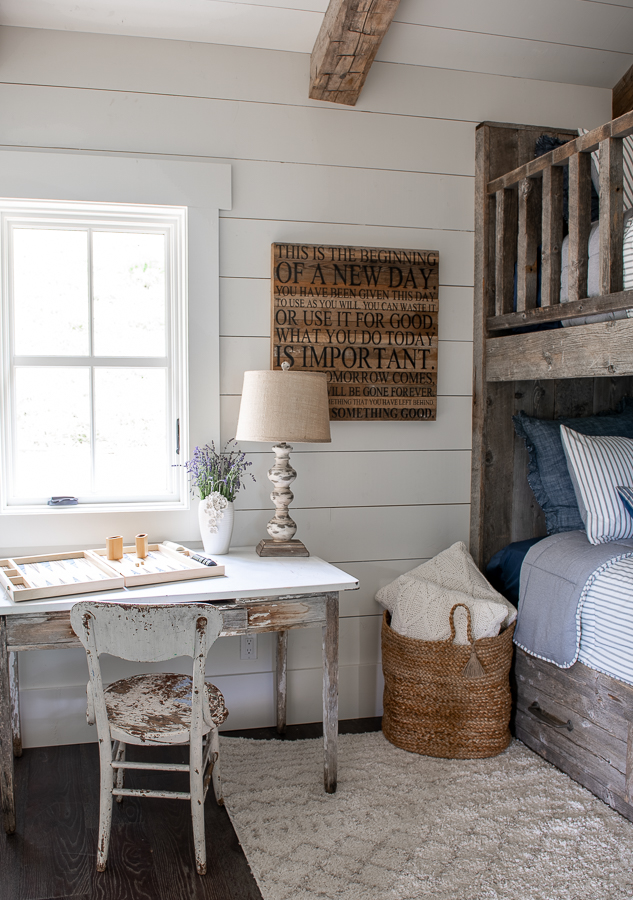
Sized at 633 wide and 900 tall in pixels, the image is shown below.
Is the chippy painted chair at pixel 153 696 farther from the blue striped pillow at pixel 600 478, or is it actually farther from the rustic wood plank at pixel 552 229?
the rustic wood plank at pixel 552 229

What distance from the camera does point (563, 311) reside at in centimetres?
239

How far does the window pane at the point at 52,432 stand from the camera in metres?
2.66

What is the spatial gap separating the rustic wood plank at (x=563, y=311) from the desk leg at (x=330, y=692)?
1239mm

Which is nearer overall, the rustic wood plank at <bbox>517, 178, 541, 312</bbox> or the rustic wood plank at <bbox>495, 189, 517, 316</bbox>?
the rustic wood plank at <bbox>517, 178, 541, 312</bbox>

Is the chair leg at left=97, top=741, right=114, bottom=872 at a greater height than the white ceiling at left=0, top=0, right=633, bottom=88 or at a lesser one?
lesser

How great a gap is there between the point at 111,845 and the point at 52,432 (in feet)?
4.80

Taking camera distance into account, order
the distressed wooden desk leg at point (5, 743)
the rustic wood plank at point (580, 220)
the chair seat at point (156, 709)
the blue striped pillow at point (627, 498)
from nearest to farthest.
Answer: the chair seat at point (156, 709)
the distressed wooden desk leg at point (5, 743)
the rustic wood plank at point (580, 220)
the blue striped pillow at point (627, 498)

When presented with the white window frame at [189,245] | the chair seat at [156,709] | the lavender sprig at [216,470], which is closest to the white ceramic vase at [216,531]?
the lavender sprig at [216,470]

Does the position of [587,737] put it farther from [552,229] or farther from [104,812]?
[552,229]

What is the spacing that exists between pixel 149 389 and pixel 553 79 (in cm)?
215

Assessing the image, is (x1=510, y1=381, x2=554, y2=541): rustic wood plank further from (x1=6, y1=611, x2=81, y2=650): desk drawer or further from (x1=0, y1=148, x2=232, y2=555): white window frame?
(x1=6, y1=611, x2=81, y2=650): desk drawer

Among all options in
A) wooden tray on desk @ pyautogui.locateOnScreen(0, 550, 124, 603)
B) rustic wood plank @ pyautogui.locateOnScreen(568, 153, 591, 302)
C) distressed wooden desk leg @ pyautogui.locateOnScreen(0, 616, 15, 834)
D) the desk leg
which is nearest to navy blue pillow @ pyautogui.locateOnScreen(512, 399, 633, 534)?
rustic wood plank @ pyautogui.locateOnScreen(568, 153, 591, 302)

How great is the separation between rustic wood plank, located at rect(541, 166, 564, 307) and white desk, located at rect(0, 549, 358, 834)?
4.17ft

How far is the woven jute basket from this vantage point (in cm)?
247
